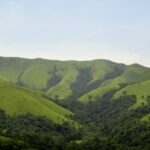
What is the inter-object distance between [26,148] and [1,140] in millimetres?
13186

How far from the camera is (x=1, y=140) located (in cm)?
19625

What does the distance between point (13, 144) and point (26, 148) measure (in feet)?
21.5

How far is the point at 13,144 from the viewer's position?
193000mm

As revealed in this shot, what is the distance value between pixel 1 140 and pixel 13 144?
287 inches

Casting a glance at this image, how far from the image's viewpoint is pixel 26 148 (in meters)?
194
